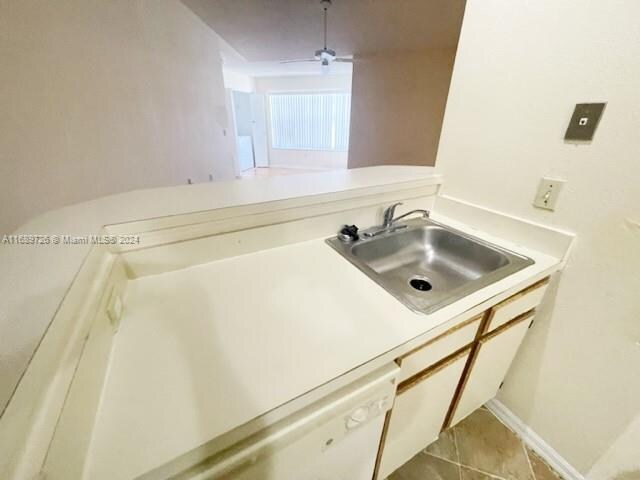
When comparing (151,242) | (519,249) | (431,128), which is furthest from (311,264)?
(431,128)

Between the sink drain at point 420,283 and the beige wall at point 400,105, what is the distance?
3109 mm

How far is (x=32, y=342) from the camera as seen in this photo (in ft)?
1.08

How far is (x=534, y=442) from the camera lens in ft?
3.69

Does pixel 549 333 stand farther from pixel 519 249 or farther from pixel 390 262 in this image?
pixel 390 262

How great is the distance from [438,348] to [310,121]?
690 centimetres

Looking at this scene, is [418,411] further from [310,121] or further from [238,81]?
[238,81]

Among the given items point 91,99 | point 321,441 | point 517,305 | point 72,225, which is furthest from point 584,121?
point 91,99

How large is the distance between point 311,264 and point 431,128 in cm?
351

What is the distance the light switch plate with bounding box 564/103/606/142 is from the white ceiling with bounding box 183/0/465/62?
216 cm

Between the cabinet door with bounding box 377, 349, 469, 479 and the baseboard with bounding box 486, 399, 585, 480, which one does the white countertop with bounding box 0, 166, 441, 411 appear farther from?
the baseboard with bounding box 486, 399, 585, 480

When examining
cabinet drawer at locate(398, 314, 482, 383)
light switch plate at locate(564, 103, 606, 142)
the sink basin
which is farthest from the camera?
the sink basin

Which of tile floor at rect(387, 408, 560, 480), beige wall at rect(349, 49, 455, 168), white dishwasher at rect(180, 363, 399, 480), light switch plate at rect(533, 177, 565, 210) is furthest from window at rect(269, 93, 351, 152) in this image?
white dishwasher at rect(180, 363, 399, 480)

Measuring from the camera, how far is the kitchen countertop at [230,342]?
1.36ft

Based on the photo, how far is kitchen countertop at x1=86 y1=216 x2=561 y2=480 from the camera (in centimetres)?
41
